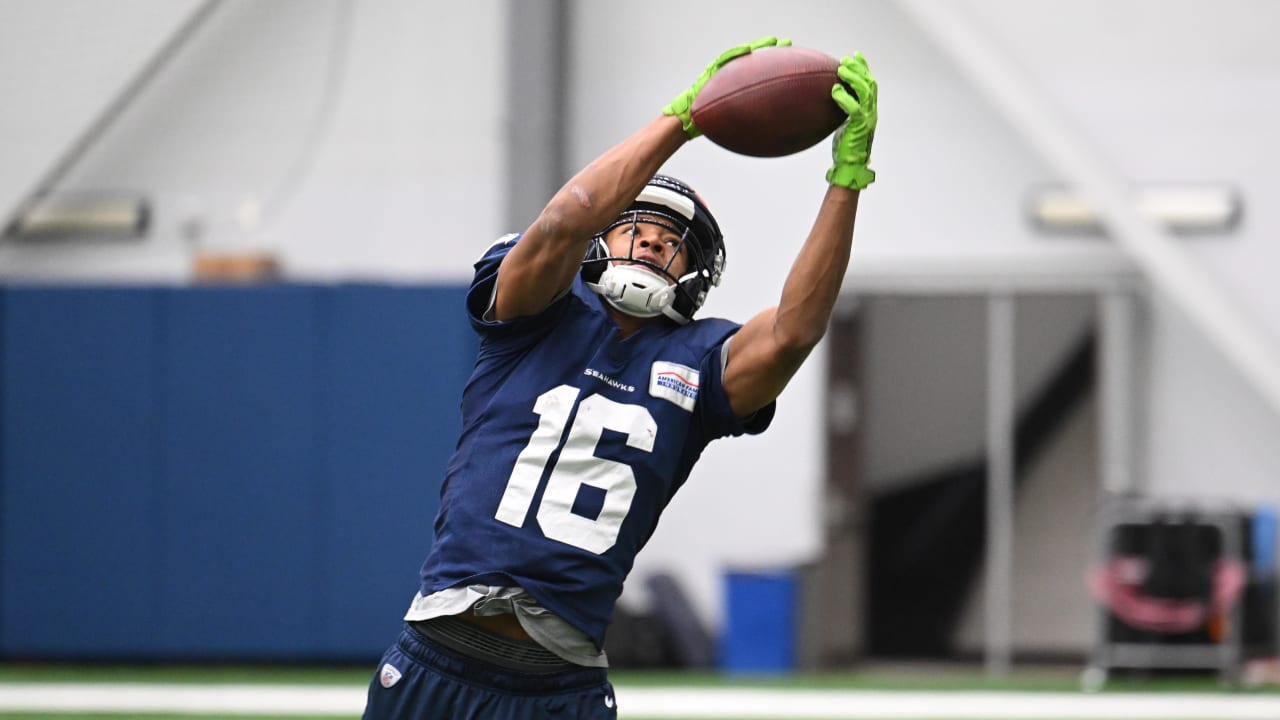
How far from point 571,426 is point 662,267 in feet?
1.12

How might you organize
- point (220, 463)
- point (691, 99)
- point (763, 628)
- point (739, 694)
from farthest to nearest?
point (220, 463) < point (763, 628) < point (739, 694) < point (691, 99)

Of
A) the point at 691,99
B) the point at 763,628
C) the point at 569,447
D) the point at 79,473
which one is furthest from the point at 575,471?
the point at 79,473

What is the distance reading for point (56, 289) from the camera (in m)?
9.09

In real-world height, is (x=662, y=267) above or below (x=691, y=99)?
below

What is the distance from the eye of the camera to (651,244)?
2791 millimetres

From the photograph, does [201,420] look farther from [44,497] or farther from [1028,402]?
[1028,402]

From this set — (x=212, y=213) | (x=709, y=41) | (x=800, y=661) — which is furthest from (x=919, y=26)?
(x=212, y=213)

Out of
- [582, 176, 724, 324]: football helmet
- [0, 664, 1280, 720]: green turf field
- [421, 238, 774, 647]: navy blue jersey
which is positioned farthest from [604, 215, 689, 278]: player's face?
[0, 664, 1280, 720]: green turf field

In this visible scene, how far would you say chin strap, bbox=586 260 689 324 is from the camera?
8.87 feet

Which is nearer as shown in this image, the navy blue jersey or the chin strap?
the navy blue jersey

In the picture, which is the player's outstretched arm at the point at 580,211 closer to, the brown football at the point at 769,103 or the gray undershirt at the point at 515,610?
the brown football at the point at 769,103

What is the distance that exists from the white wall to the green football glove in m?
6.78

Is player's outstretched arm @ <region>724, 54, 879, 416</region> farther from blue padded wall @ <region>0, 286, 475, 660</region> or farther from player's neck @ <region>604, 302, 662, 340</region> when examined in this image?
blue padded wall @ <region>0, 286, 475, 660</region>

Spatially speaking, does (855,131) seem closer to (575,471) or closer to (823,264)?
(823,264)
